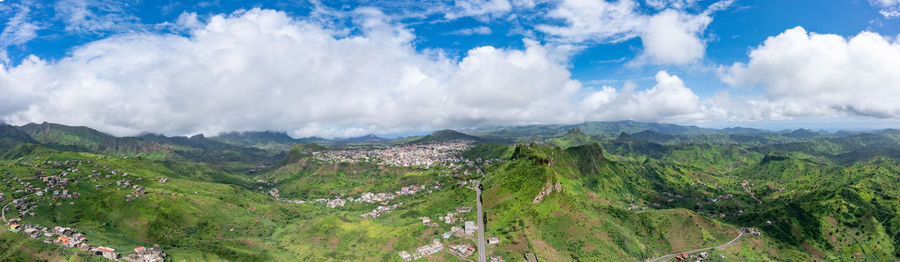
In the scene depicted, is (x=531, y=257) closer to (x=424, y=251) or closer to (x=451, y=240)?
(x=451, y=240)

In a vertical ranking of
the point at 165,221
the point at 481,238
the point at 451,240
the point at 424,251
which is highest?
the point at 165,221

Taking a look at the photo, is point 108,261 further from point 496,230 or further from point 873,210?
point 873,210

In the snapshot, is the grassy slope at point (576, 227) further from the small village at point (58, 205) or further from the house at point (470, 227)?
the small village at point (58, 205)

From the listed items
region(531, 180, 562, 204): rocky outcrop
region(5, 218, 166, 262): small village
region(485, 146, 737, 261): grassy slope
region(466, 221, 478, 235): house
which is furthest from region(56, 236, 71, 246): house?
region(531, 180, 562, 204): rocky outcrop

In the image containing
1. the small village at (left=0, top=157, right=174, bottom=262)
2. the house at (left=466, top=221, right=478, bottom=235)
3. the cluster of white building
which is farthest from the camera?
the house at (left=466, top=221, right=478, bottom=235)

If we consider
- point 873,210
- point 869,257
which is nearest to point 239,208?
point 869,257

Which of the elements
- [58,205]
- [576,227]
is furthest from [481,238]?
[58,205]

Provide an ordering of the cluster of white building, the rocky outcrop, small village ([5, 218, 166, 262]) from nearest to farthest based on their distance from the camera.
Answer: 1. small village ([5, 218, 166, 262])
2. the cluster of white building
3. the rocky outcrop

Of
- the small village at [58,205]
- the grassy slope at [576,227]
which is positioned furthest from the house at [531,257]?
the small village at [58,205]

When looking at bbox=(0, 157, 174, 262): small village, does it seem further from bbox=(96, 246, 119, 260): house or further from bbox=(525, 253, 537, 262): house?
bbox=(525, 253, 537, 262): house

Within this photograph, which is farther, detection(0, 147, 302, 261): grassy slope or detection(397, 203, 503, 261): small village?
detection(0, 147, 302, 261): grassy slope

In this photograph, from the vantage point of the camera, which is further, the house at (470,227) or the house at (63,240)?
the house at (470,227)
